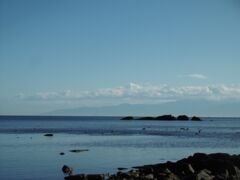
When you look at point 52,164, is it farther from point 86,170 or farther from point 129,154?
point 129,154

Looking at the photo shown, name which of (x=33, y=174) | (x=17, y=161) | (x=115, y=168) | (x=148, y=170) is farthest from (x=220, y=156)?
(x=17, y=161)

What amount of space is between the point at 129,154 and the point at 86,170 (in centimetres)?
1371

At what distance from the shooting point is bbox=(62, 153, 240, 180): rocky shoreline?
3147 cm

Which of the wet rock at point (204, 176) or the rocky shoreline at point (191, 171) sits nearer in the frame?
the wet rock at point (204, 176)

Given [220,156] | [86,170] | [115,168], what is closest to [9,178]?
[86,170]

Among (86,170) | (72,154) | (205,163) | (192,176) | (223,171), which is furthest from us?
(72,154)

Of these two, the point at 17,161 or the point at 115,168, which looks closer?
the point at 115,168

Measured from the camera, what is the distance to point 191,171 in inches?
1332

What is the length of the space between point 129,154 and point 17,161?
44.3ft

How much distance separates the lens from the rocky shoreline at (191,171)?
31.5m

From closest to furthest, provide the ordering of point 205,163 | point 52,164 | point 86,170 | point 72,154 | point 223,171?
point 223,171 < point 205,163 < point 86,170 < point 52,164 < point 72,154

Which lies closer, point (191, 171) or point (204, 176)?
point (204, 176)

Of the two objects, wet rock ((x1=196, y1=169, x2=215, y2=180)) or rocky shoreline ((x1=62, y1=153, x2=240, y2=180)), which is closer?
wet rock ((x1=196, y1=169, x2=215, y2=180))

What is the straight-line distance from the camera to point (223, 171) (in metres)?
33.3
